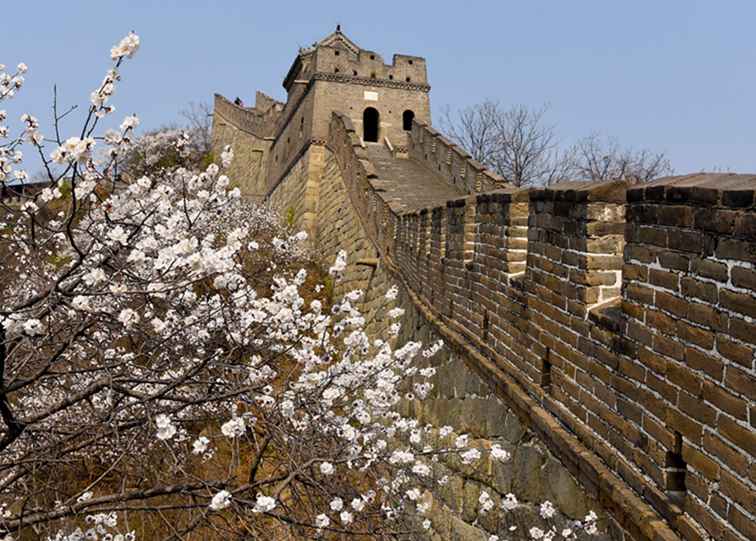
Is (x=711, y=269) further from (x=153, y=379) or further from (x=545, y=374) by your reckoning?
(x=153, y=379)

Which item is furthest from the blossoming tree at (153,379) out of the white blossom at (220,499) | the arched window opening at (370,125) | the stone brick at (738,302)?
the arched window opening at (370,125)

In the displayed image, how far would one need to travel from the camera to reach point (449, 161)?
16.2 metres

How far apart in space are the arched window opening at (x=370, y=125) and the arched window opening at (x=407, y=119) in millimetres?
818

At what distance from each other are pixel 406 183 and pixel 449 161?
1.27 metres

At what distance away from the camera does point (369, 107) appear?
19.9 metres

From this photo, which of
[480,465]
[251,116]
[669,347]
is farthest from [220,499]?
[251,116]

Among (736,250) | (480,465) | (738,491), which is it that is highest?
(736,250)

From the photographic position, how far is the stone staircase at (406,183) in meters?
12.8

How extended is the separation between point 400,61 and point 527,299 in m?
17.2

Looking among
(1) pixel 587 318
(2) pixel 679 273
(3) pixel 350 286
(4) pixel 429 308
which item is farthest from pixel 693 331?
(3) pixel 350 286

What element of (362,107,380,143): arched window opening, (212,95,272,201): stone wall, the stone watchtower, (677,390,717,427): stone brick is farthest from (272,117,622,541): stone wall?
(212,95,272,201): stone wall

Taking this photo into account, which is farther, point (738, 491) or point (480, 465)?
point (480, 465)

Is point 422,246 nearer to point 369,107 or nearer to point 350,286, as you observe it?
point 350,286

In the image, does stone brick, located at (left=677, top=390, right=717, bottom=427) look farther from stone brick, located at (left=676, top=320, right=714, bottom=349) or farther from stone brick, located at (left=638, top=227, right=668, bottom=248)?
stone brick, located at (left=638, top=227, right=668, bottom=248)
